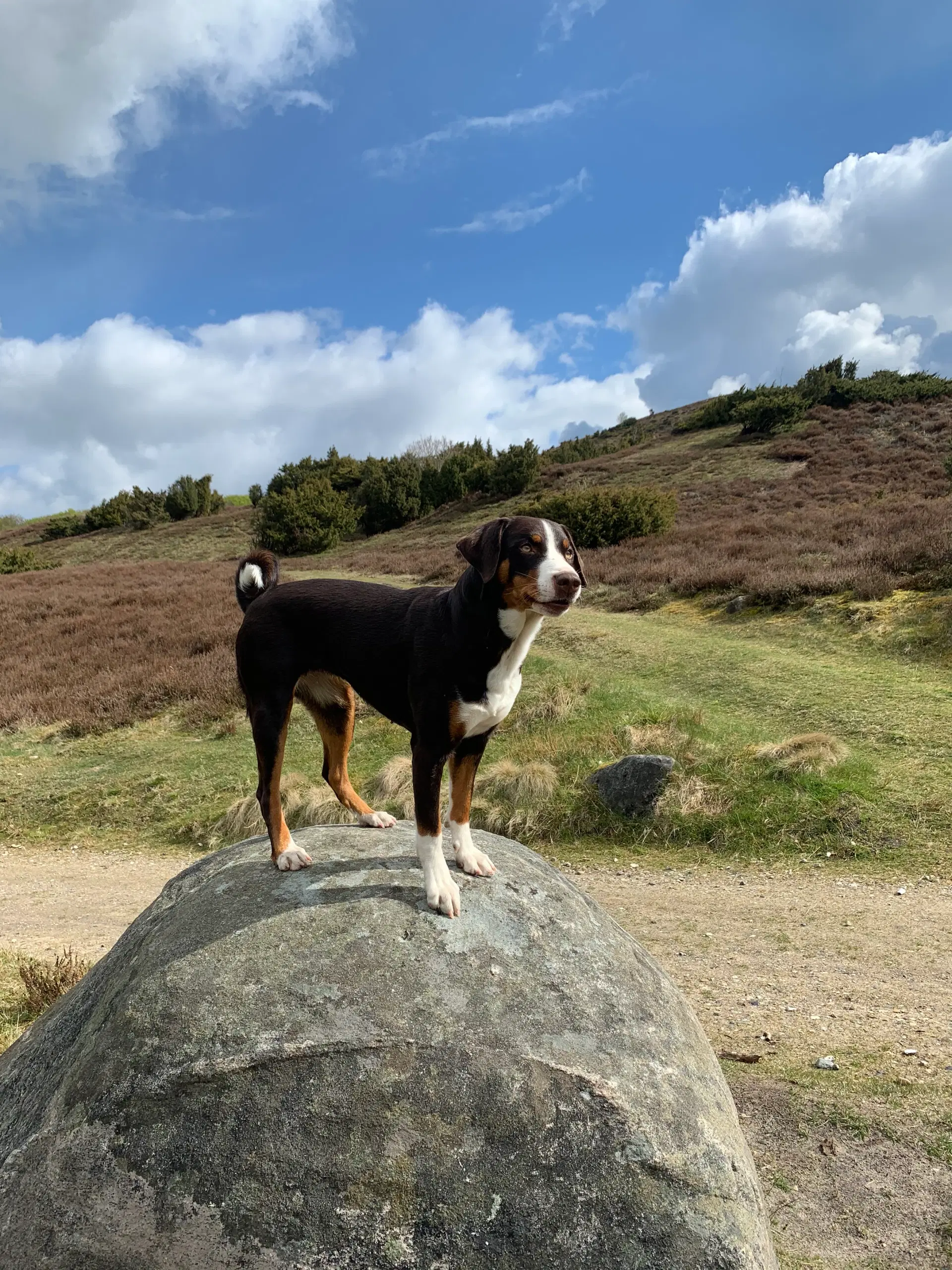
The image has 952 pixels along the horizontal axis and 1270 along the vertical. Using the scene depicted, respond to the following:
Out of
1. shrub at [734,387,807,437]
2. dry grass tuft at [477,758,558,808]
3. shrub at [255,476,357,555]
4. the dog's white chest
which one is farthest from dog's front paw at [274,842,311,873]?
shrub at [734,387,807,437]

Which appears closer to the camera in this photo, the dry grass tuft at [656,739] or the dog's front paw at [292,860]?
the dog's front paw at [292,860]

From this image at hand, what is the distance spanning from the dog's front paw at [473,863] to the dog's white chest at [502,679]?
81 centimetres

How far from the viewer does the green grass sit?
28.4 ft

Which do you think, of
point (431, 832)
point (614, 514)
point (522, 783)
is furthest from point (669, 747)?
point (614, 514)

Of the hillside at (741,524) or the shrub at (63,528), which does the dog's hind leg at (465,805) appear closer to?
the hillside at (741,524)

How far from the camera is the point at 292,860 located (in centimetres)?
397

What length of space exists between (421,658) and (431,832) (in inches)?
31.1

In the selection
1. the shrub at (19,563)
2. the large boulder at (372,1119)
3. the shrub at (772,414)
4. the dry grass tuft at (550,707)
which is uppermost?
the shrub at (772,414)

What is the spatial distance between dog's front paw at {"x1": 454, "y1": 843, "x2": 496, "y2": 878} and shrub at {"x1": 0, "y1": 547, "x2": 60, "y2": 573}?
4356 cm

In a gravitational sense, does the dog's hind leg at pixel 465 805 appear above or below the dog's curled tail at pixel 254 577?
below

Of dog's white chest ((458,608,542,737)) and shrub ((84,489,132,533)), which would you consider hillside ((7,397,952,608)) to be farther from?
dog's white chest ((458,608,542,737))

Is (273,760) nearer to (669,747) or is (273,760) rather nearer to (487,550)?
(487,550)

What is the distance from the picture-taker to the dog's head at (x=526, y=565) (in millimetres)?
3105

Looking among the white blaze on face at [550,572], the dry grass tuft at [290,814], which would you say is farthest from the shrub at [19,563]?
the white blaze on face at [550,572]
